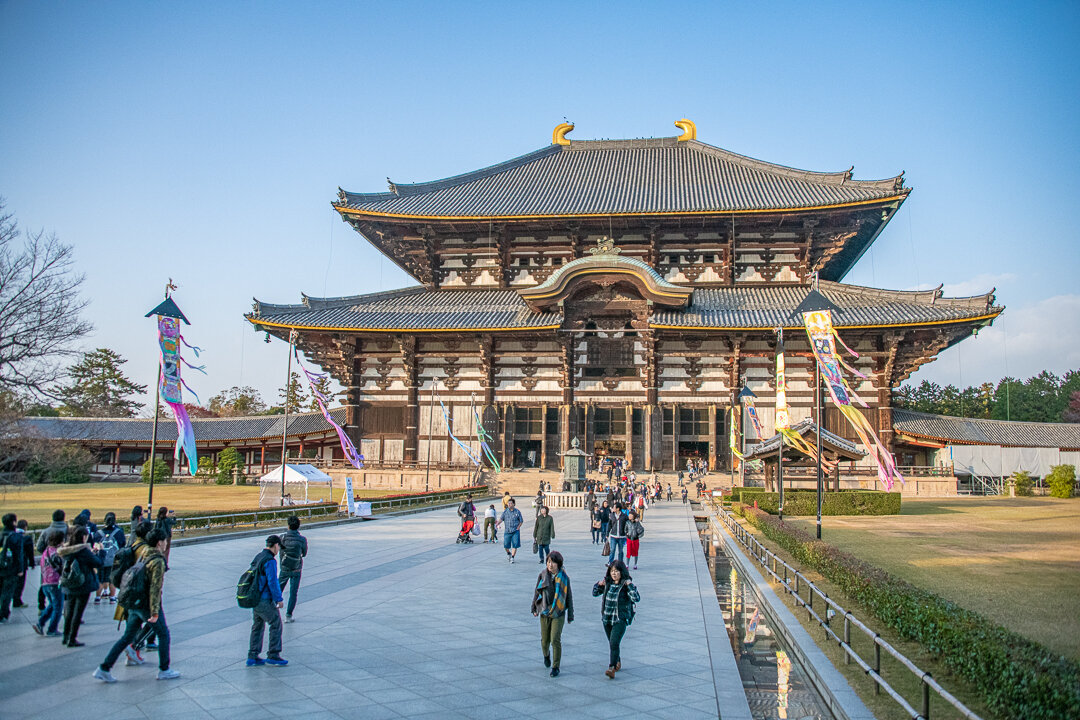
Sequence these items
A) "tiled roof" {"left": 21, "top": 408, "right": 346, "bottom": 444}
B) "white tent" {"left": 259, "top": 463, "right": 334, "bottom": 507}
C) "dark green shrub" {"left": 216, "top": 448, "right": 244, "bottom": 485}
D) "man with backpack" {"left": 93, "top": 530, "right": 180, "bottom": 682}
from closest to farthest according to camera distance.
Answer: "man with backpack" {"left": 93, "top": 530, "right": 180, "bottom": 682} → "white tent" {"left": 259, "top": 463, "right": 334, "bottom": 507} → "dark green shrub" {"left": 216, "top": 448, "right": 244, "bottom": 485} → "tiled roof" {"left": 21, "top": 408, "right": 346, "bottom": 444}

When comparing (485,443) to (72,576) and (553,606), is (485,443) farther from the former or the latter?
(553,606)

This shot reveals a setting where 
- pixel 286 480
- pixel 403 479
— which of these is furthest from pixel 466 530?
pixel 403 479

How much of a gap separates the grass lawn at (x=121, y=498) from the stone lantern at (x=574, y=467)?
1047cm

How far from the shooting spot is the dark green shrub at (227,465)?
47.2m

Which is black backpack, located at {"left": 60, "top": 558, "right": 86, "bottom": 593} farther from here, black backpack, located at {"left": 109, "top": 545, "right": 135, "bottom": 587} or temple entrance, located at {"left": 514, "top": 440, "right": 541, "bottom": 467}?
temple entrance, located at {"left": 514, "top": 440, "right": 541, "bottom": 467}

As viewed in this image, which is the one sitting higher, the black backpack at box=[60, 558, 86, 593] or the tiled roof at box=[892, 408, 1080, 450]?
the tiled roof at box=[892, 408, 1080, 450]

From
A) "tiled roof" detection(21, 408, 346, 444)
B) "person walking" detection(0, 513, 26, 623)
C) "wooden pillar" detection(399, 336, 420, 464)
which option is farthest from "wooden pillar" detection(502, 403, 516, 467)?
"person walking" detection(0, 513, 26, 623)

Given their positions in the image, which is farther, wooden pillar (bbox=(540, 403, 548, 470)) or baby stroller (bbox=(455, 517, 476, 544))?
wooden pillar (bbox=(540, 403, 548, 470))

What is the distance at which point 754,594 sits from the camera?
51.6 ft

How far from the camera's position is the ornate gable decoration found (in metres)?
42.8

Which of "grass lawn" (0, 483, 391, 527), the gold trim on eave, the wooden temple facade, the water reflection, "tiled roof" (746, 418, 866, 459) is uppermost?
the gold trim on eave

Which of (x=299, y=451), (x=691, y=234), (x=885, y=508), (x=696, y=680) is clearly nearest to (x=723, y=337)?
(x=691, y=234)

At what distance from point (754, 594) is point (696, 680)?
716 centimetres

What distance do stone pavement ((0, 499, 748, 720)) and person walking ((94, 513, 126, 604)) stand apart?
0.81 metres
